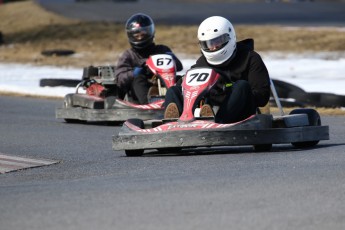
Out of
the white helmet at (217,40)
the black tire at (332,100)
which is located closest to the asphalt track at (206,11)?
A: the black tire at (332,100)

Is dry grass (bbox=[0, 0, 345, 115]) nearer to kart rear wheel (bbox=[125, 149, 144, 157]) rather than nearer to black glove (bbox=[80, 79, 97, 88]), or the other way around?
black glove (bbox=[80, 79, 97, 88])

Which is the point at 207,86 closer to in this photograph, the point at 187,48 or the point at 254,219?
the point at 254,219

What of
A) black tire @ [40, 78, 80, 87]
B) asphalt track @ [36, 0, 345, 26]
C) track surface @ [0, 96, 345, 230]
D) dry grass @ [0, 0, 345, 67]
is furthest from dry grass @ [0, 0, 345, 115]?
track surface @ [0, 96, 345, 230]

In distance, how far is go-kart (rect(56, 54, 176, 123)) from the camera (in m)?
12.9

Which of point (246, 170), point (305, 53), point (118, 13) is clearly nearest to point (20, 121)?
point (246, 170)

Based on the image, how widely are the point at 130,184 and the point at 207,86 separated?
2308mm

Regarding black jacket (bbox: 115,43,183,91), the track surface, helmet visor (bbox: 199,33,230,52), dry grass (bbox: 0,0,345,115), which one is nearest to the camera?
the track surface

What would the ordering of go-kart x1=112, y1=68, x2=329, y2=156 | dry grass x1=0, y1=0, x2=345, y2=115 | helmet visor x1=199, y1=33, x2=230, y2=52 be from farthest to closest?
dry grass x1=0, y1=0, x2=345, y2=115, helmet visor x1=199, y1=33, x2=230, y2=52, go-kart x1=112, y1=68, x2=329, y2=156

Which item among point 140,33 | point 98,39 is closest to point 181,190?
point 140,33

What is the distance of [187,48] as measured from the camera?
87.9ft

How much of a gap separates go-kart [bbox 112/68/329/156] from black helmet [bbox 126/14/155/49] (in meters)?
4.22

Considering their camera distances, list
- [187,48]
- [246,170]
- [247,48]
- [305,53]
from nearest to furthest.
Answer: [246,170], [247,48], [305,53], [187,48]

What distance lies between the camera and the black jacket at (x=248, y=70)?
9.77 metres

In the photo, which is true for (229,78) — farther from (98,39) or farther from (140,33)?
(98,39)
